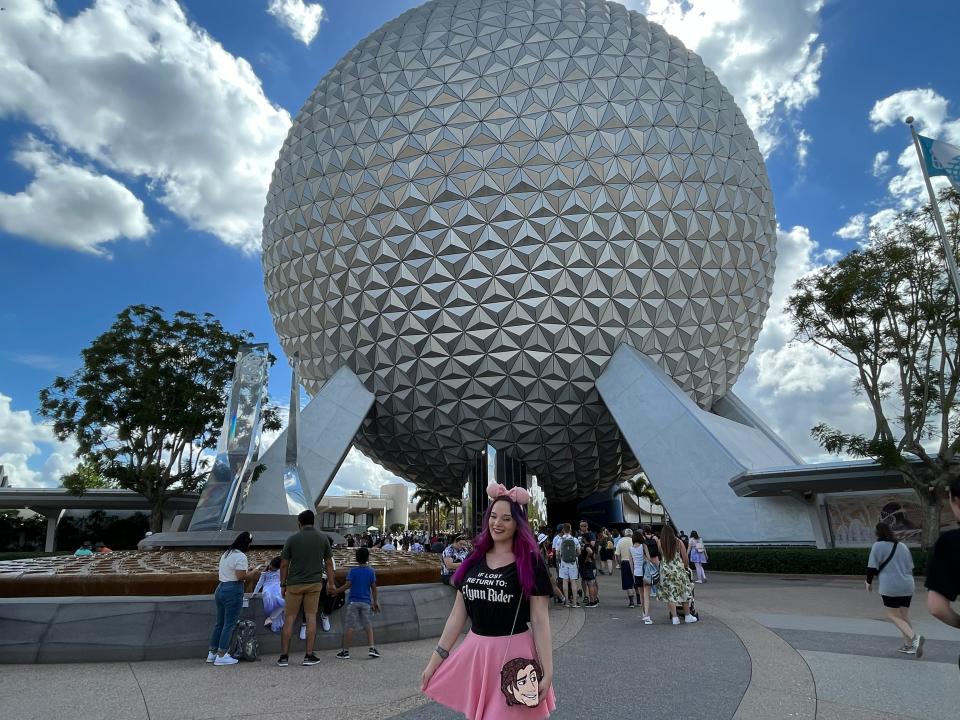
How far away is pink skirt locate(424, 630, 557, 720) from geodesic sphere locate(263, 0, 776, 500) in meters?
18.3

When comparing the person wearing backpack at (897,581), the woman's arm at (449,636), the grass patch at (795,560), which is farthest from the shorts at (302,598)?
the grass patch at (795,560)

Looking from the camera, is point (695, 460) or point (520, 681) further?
point (695, 460)

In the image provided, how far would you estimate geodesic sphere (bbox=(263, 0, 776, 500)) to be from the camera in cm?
2075

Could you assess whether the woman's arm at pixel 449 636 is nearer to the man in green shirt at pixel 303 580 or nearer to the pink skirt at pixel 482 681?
the pink skirt at pixel 482 681

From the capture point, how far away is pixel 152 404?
25.8 meters

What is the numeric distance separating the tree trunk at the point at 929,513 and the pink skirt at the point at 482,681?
1749 cm

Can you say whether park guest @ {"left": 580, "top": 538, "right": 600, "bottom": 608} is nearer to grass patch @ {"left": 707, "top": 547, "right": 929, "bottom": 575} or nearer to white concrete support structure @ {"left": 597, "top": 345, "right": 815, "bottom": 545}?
grass patch @ {"left": 707, "top": 547, "right": 929, "bottom": 575}

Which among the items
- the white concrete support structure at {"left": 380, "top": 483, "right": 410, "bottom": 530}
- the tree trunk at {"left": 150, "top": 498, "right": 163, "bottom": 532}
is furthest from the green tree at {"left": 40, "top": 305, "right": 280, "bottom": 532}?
the white concrete support structure at {"left": 380, "top": 483, "right": 410, "bottom": 530}

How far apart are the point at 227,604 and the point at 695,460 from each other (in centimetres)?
1489

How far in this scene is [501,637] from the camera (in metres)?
2.81

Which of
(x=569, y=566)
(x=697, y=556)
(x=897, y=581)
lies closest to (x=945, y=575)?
(x=897, y=581)

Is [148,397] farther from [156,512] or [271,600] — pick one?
[271,600]

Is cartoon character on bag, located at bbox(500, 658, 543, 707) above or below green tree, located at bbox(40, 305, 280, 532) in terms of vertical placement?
below

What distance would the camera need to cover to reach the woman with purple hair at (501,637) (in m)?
2.65
